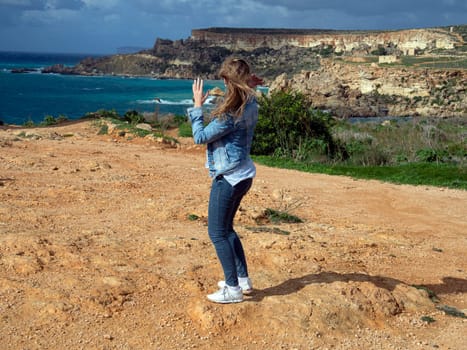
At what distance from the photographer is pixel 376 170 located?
1252 cm

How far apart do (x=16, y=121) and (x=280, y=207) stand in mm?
33619

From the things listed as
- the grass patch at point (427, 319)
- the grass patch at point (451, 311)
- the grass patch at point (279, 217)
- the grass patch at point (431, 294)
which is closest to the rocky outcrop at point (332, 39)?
the grass patch at point (279, 217)

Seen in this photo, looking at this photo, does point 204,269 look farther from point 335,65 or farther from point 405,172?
point 335,65

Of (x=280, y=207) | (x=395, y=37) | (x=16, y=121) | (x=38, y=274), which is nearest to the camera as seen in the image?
(x=38, y=274)

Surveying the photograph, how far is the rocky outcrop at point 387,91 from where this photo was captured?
49312mm

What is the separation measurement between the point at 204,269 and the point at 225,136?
1533 millimetres

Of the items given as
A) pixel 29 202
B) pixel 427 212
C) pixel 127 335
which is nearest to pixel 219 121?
pixel 127 335

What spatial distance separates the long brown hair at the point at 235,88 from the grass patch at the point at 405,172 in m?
8.16

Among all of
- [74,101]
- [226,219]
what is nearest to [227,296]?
[226,219]

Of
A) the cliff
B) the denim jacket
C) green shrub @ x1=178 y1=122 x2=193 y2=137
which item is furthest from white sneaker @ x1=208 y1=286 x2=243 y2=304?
green shrub @ x1=178 y1=122 x2=193 y2=137

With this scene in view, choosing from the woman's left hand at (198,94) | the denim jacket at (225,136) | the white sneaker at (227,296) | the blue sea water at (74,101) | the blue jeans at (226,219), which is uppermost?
the woman's left hand at (198,94)

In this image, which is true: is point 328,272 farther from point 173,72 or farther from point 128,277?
point 173,72

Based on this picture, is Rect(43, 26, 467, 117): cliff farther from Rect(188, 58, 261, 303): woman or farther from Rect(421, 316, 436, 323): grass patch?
Rect(421, 316, 436, 323): grass patch

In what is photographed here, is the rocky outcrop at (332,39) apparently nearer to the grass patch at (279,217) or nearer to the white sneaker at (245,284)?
the grass patch at (279,217)
